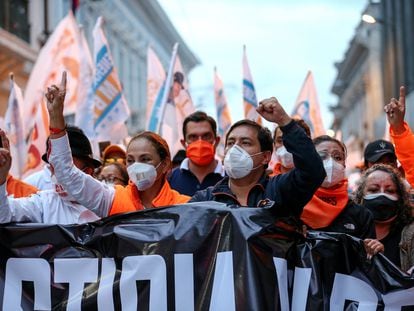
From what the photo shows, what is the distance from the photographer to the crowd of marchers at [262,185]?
359 cm

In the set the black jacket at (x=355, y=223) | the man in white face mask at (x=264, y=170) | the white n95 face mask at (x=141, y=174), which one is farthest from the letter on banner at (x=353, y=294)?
the white n95 face mask at (x=141, y=174)

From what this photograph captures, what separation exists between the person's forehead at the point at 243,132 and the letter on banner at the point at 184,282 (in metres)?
0.71

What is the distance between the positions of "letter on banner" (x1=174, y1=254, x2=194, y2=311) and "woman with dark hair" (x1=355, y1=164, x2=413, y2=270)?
1.28 meters

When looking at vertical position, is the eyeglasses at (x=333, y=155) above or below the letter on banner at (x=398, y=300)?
above

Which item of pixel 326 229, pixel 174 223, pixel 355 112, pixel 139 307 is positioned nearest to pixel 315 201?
pixel 326 229

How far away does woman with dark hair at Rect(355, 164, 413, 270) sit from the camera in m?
4.43

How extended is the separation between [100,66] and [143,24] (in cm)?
3920

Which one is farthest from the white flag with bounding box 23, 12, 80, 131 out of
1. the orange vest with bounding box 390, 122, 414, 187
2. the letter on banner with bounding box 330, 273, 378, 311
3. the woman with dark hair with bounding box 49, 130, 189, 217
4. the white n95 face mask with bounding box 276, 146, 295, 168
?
the letter on banner with bounding box 330, 273, 378, 311

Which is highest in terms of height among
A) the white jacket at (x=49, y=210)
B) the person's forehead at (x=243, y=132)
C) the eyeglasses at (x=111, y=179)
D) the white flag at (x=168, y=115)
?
the white flag at (x=168, y=115)

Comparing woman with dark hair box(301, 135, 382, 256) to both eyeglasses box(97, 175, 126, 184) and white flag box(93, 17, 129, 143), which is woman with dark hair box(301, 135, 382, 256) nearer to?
eyeglasses box(97, 175, 126, 184)

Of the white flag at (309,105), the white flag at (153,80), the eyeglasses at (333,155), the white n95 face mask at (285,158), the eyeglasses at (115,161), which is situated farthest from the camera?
the white flag at (153,80)

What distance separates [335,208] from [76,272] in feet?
4.42

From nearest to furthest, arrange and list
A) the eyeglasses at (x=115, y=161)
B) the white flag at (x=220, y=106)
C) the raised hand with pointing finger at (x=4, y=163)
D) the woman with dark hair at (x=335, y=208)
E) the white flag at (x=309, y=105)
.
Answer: the raised hand with pointing finger at (x=4, y=163) → the woman with dark hair at (x=335, y=208) → the eyeglasses at (x=115, y=161) → the white flag at (x=309, y=105) → the white flag at (x=220, y=106)

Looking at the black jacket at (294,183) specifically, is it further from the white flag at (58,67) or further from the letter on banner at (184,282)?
the white flag at (58,67)
